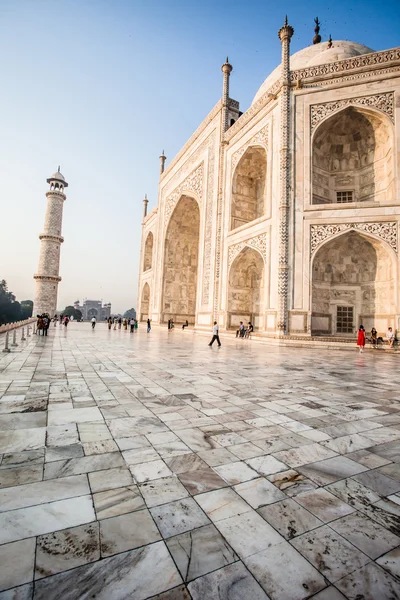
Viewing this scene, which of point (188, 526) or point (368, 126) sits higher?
point (368, 126)

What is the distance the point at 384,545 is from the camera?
1.40 metres

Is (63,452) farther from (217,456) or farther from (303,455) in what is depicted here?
(303,455)

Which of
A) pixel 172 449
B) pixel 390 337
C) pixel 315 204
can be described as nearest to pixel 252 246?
pixel 315 204

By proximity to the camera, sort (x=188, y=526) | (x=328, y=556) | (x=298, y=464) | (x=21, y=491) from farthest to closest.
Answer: (x=298, y=464)
(x=21, y=491)
(x=188, y=526)
(x=328, y=556)

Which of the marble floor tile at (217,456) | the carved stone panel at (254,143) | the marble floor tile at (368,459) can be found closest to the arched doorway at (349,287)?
the carved stone panel at (254,143)

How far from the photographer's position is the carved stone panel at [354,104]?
489 inches

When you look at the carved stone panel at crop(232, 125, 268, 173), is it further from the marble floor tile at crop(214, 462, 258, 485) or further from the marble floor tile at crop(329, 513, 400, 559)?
the marble floor tile at crop(329, 513, 400, 559)

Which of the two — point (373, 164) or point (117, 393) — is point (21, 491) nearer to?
point (117, 393)

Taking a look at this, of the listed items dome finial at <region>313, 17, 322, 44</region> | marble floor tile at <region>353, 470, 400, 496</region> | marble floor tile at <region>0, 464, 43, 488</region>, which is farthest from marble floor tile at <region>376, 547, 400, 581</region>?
dome finial at <region>313, 17, 322, 44</region>

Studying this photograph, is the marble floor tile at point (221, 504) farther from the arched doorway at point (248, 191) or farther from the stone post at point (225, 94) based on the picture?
the stone post at point (225, 94)

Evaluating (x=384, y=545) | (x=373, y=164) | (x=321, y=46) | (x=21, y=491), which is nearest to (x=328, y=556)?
(x=384, y=545)

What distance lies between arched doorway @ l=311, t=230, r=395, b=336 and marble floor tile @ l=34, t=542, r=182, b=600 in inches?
511

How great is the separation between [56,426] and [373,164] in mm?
16276

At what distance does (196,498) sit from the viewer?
Answer: 1706 millimetres
